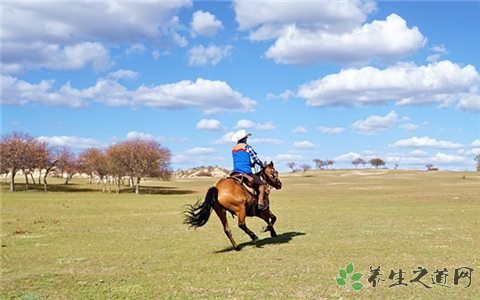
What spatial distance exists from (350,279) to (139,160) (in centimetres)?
6772

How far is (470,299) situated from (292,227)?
1275 cm

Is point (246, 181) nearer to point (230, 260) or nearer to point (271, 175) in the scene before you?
point (271, 175)

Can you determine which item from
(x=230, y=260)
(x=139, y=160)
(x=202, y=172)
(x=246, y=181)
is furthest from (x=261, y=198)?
(x=202, y=172)

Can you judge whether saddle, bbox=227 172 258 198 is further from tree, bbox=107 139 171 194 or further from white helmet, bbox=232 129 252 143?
tree, bbox=107 139 171 194

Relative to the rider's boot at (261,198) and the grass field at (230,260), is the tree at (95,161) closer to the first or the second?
the grass field at (230,260)

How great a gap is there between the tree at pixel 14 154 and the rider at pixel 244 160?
218ft

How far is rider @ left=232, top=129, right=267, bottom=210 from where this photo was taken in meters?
15.1

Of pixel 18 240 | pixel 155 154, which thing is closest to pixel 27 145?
pixel 155 154

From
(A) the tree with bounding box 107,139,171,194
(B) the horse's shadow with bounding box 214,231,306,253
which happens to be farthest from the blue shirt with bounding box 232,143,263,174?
(A) the tree with bounding box 107,139,171,194

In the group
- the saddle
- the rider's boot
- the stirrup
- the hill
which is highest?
the hill

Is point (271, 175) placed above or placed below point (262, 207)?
above

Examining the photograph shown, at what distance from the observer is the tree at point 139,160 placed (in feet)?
246

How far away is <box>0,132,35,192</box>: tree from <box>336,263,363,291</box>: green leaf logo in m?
71.3

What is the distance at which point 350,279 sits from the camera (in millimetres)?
10117
